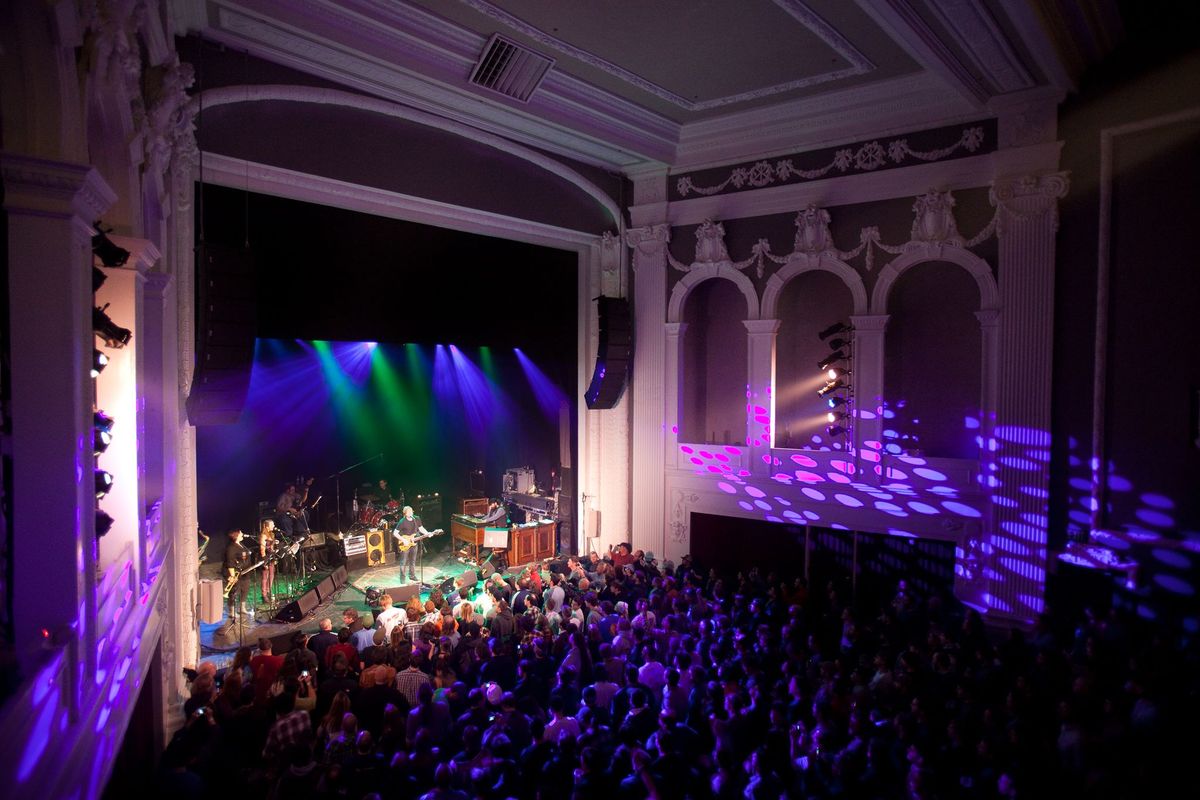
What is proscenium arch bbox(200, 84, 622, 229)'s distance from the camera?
7172 millimetres

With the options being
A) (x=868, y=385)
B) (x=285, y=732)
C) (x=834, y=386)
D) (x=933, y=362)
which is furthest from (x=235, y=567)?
(x=933, y=362)

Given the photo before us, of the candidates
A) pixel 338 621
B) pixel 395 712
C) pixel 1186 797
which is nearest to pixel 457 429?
pixel 338 621

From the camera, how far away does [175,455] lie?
6.50 metres

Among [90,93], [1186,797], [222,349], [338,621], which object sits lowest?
[338,621]

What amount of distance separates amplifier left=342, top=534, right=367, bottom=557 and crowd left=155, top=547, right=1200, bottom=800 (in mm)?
3932

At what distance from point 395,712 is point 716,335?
7.72 meters

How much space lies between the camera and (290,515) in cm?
1071

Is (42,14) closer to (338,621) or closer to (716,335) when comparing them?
(338,621)

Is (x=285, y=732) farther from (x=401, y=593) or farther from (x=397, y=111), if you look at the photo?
(x=397, y=111)

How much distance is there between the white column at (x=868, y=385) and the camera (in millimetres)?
9289

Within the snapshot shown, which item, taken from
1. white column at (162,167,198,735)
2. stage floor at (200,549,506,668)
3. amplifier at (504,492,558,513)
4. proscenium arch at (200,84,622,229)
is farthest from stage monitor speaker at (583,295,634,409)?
white column at (162,167,198,735)

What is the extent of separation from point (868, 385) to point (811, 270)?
1825 millimetres

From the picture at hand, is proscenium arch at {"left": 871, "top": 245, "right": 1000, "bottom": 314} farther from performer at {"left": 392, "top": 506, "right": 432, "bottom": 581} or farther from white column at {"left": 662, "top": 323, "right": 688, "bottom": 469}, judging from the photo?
performer at {"left": 392, "top": 506, "right": 432, "bottom": 581}

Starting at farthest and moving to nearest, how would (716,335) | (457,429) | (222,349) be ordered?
1. (457,429)
2. (716,335)
3. (222,349)
